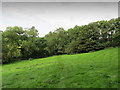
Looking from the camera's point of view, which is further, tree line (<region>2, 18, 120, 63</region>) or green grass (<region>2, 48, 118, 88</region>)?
tree line (<region>2, 18, 120, 63</region>)

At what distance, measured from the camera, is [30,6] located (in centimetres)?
697

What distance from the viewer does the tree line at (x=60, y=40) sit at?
25.5 metres

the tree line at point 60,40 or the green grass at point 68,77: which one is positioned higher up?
the tree line at point 60,40

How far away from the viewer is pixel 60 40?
34.2 m

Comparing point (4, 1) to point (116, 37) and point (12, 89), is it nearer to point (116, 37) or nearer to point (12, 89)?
point (12, 89)

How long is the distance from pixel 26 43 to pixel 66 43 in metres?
13.3

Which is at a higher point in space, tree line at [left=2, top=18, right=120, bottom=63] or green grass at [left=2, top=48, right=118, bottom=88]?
tree line at [left=2, top=18, right=120, bottom=63]

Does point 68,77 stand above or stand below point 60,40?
below

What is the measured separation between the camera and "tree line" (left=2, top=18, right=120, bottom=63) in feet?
83.5

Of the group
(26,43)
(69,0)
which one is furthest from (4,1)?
(26,43)

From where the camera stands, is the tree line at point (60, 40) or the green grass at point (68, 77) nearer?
the green grass at point (68, 77)

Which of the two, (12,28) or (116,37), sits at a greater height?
(12,28)

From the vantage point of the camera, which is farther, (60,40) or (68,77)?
(60,40)

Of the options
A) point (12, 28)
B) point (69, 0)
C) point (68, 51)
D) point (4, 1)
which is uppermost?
point (12, 28)
